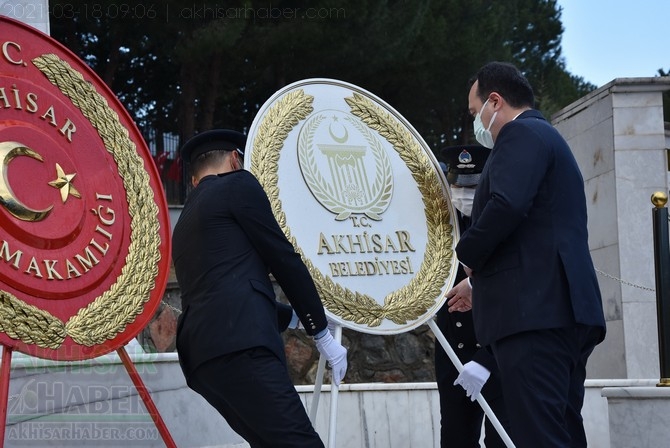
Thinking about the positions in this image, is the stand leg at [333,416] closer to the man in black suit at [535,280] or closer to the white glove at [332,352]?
the white glove at [332,352]

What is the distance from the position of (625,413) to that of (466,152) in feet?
5.26

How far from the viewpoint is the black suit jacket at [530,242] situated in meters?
3.26

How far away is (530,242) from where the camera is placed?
3326mm

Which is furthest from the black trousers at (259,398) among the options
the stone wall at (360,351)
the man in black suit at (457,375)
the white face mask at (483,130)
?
the stone wall at (360,351)

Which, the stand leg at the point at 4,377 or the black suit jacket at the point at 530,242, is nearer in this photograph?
the stand leg at the point at 4,377

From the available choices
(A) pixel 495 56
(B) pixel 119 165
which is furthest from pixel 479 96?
(A) pixel 495 56

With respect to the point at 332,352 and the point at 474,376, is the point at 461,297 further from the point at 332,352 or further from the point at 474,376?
the point at 332,352

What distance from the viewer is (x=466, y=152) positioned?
461cm

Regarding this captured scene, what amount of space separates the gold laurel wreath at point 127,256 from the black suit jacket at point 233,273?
0.28 m

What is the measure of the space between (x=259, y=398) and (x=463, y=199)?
1832 millimetres

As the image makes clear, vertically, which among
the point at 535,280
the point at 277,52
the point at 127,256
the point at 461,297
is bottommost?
the point at 461,297

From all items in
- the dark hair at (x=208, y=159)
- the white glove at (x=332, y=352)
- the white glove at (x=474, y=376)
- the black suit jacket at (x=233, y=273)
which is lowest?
the white glove at (x=474, y=376)

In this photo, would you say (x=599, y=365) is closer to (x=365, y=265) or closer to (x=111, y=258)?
(x=365, y=265)

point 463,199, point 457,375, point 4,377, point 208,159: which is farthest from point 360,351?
point 4,377
